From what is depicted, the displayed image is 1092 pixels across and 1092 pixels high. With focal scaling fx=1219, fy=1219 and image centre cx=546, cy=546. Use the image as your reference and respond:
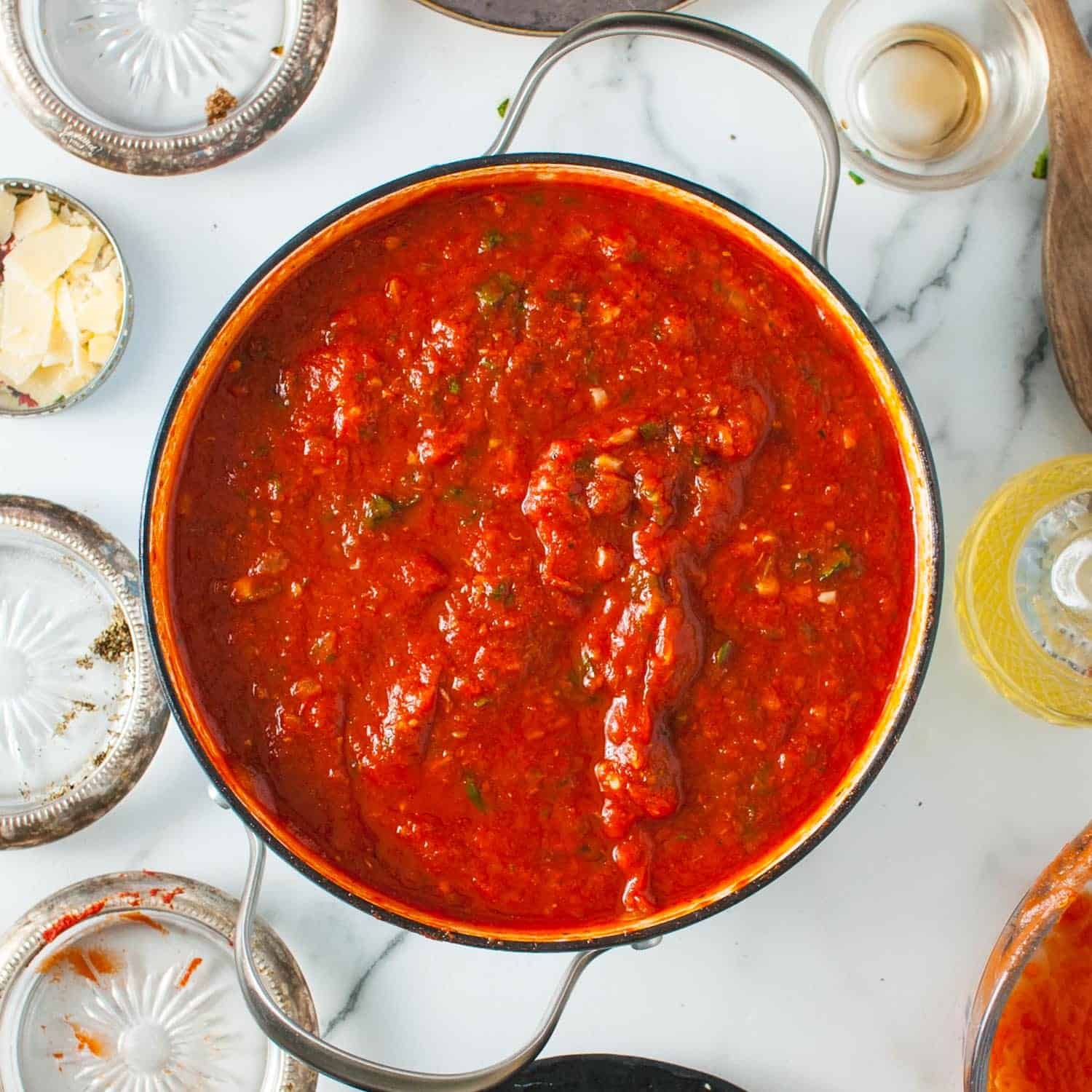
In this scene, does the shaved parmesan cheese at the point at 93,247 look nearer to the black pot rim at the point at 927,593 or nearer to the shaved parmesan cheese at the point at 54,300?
the shaved parmesan cheese at the point at 54,300

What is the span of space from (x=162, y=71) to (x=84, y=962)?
1.76 meters

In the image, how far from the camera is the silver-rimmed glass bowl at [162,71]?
224 centimetres

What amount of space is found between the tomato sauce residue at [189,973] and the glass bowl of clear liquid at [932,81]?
6.68 ft

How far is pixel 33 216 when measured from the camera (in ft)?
7.30

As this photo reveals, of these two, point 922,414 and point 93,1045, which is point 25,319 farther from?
point 922,414

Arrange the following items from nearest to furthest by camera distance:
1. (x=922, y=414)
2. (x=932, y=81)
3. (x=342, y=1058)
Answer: (x=342, y=1058) → (x=922, y=414) → (x=932, y=81)

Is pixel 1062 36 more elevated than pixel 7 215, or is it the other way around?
pixel 1062 36

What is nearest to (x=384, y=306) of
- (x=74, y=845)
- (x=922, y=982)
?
(x=74, y=845)

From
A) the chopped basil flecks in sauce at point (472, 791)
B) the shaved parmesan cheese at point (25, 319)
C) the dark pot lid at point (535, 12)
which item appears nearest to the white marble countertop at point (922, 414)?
the dark pot lid at point (535, 12)

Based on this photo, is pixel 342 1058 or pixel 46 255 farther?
pixel 46 255

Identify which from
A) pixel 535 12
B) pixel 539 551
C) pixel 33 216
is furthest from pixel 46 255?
pixel 539 551

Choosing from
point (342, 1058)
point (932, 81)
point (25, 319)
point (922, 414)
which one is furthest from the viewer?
point (932, 81)

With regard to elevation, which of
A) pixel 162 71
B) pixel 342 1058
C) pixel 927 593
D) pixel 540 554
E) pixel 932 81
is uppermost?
pixel 162 71

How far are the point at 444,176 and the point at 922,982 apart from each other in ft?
5.79
